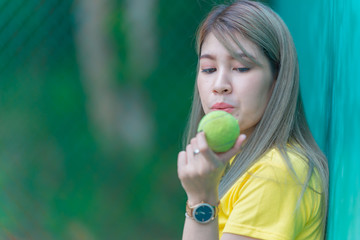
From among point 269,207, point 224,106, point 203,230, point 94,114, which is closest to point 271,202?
point 269,207

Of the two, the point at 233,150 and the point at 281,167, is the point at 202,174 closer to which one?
the point at 233,150

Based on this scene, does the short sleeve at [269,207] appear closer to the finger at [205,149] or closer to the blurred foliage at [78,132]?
the finger at [205,149]

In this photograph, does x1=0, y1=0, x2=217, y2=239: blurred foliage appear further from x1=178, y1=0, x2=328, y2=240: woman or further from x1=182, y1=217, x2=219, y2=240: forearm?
x1=182, y1=217, x2=219, y2=240: forearm

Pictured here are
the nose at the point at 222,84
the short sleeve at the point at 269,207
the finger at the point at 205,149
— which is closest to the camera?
the finger at the point at 205,149

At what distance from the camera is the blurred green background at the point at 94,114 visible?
6.44 feet

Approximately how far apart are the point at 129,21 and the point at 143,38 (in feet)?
0.28

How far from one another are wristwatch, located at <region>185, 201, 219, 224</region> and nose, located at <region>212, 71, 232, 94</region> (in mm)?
349

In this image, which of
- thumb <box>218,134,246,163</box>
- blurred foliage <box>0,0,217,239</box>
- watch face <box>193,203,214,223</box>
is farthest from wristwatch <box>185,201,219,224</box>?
blurred foliage <box>0,0,217,239</box>

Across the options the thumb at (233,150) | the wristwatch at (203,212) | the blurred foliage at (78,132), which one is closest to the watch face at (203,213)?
the wristwatch at (203,212)

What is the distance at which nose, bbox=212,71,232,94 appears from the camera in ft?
4.25

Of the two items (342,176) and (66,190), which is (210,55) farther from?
(66,190)

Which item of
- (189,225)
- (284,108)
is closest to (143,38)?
(284,108)

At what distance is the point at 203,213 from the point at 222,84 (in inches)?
14.6

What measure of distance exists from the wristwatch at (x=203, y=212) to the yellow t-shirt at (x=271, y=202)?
0.09m
